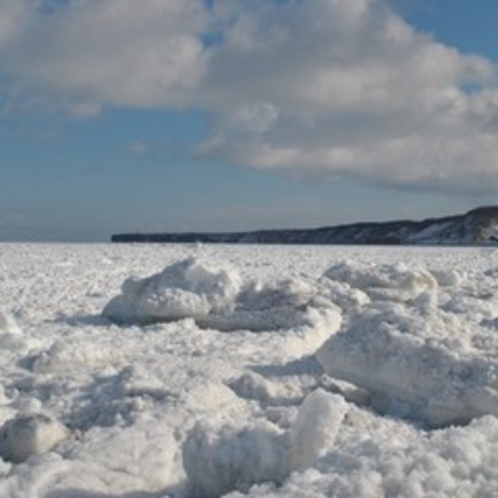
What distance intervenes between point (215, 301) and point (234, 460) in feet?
16.5

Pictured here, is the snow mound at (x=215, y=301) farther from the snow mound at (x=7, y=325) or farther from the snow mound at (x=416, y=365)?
the snow mound at (x=416, y=365)

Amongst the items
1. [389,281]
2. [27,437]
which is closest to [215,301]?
[389,281]

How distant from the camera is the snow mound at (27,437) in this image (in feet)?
13.8

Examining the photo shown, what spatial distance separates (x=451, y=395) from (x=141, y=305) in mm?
4122

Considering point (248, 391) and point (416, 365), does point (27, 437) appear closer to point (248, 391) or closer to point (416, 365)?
point (248, 391)

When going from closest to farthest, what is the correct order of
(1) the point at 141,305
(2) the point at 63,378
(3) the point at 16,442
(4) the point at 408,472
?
(4) the point at 408,472, (3) the point at 16,442, (2) the point at 63,378, (1) the point at 141,305

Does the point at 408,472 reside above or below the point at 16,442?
above

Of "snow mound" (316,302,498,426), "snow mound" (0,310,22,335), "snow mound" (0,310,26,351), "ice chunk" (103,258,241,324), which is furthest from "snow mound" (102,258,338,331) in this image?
"snow mound" (316,302,498,426)

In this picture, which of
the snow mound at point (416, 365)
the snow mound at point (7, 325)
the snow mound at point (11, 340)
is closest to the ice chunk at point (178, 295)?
the snow mound at point (7, 325)

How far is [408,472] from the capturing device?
287 centimetres

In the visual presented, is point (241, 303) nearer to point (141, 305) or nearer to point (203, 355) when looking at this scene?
point (141, 305)

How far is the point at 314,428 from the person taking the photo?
3.53 meters

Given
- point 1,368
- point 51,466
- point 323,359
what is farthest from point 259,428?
point 1,368

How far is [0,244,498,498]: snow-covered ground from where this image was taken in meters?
3.14
